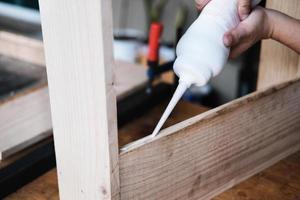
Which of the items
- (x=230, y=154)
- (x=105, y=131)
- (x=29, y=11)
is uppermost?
(x=105, y=131)

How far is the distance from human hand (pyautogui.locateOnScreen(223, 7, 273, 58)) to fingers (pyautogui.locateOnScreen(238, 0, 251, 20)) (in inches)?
0.5

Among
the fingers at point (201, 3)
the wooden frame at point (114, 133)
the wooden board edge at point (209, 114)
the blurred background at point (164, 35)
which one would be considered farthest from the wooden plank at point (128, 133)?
the blurred background at point (164, 35)

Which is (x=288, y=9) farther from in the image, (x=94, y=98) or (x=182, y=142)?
(x=94, y=98)

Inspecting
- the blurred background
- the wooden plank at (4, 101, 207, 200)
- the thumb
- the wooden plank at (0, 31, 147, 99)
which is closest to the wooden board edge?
the thumb

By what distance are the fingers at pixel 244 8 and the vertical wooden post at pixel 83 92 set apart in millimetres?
238

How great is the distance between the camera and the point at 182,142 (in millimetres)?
653

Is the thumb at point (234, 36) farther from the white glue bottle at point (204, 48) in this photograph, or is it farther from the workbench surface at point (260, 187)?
the workbench surface at point (260, 187)

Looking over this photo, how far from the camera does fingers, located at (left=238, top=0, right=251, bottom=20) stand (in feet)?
2.17

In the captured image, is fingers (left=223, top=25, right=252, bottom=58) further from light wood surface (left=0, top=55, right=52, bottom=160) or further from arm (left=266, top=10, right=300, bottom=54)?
light wood surface (left=0, top=55, right=52, bottom=160)

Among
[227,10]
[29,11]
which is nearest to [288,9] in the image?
[227,10]

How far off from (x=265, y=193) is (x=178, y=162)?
0.64ft

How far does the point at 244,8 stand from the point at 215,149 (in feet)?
0.72

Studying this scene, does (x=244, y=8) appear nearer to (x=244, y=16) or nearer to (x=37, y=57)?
(x=244, y=16)

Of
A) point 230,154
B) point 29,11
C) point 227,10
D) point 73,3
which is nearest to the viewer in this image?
point 73,3
